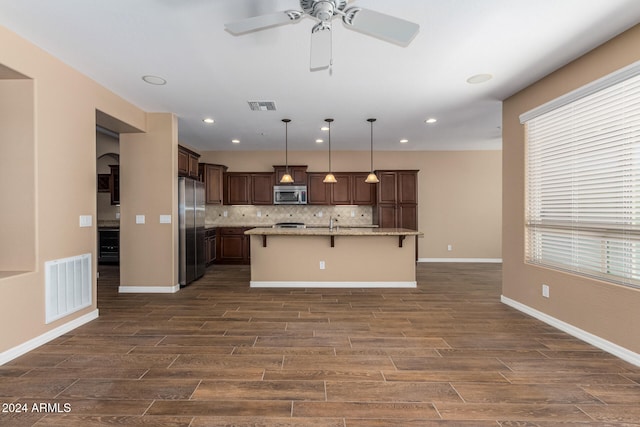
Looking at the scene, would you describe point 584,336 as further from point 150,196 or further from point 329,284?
point 150,196

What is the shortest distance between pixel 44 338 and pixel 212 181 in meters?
4.24

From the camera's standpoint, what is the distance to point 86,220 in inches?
131

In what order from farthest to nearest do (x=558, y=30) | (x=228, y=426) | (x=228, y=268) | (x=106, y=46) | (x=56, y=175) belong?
1. (x=228, y=268)
2. (x=56, y=175)
3. (x=106, y=46)
4. (x=558, y=30)
5. (x=228, y=426)

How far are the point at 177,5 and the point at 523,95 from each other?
3754mm

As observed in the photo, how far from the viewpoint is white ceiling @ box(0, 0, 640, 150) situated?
2182 mm

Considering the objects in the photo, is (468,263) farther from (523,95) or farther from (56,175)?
(56,175)

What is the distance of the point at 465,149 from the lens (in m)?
7.17

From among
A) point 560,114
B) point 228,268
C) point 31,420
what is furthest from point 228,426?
point 228,268

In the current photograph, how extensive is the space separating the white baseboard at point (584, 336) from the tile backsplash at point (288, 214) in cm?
399

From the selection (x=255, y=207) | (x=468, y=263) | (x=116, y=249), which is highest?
(x=255, y=207)

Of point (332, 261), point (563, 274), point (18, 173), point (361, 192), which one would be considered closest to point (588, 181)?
point (563, 274)

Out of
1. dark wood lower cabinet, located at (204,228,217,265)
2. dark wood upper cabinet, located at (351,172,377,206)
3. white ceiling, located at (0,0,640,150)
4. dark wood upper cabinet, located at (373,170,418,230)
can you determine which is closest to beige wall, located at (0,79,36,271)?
white ceiling, located at (0,0,640,150)

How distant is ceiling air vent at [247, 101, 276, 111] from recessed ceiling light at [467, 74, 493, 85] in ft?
7.94

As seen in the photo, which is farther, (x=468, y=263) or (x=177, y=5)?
(x=468, y=263)
